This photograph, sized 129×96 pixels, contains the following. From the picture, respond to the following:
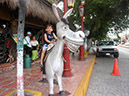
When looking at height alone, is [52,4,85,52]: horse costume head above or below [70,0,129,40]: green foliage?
below

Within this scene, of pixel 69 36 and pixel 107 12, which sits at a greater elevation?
pixel 107 12

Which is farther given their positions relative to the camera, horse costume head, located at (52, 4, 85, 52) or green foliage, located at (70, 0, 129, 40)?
green foliage, located at (70, 0, 129, 40)

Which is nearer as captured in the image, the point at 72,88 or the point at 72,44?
the point at 72,44

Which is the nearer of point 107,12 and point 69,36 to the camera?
point 69,36

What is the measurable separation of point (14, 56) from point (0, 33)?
135cm

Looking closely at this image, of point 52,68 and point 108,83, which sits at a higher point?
point 52,68

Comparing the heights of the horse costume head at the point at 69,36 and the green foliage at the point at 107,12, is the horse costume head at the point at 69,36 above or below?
below

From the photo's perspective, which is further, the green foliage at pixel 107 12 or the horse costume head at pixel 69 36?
the green foliage at pixel 107 12

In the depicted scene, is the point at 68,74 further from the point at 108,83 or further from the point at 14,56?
the point at 14,56

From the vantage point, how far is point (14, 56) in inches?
212

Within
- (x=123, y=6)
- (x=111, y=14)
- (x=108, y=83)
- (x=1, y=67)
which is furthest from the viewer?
(x=111, y=14)

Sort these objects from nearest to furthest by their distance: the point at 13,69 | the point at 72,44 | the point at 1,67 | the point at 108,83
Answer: the point at 72,44 → the point at 108,83 → the point at 1,67 → the point at 13,69

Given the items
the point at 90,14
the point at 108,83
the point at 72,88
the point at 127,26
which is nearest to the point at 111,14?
the point at 90,14

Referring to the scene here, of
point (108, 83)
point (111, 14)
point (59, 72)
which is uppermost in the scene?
point (111, 14)
